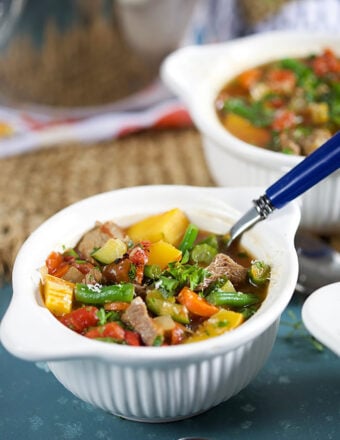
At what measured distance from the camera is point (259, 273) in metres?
2.81

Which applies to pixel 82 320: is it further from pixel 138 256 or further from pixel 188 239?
pixel 188 239

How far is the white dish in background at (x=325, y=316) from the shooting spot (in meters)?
2.47

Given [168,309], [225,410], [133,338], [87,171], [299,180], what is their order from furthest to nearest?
[87,171], [299,180], [225,410], [168,309], [133,338]

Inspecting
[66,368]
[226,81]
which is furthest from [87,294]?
[226,81]

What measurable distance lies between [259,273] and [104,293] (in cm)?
54

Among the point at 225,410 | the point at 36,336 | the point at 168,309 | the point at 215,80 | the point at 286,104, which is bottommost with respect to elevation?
the point at 225,410

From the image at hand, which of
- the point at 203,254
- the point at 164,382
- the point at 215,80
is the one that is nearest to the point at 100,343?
the point at 164,382

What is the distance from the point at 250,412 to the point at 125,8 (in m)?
2.46

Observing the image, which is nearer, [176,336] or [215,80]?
[176,336]

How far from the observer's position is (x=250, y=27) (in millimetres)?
5445

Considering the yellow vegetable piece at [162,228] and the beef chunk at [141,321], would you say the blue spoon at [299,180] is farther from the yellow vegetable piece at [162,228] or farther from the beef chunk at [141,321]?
the beef chunk at [141,321]

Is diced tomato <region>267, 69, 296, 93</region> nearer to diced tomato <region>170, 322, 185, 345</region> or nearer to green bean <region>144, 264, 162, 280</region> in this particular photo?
green bean <region>144, 264, 162, 280</region>

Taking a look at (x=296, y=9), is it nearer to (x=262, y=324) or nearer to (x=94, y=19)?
(x=94, y=19)

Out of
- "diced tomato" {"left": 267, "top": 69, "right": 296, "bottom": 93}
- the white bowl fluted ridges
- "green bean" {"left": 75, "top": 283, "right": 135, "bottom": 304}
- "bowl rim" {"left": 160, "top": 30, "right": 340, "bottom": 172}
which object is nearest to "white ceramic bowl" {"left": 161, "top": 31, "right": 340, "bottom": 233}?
"bowl rim" {"left": 160, "top": 30, "right": 340, "bottom": 172}
